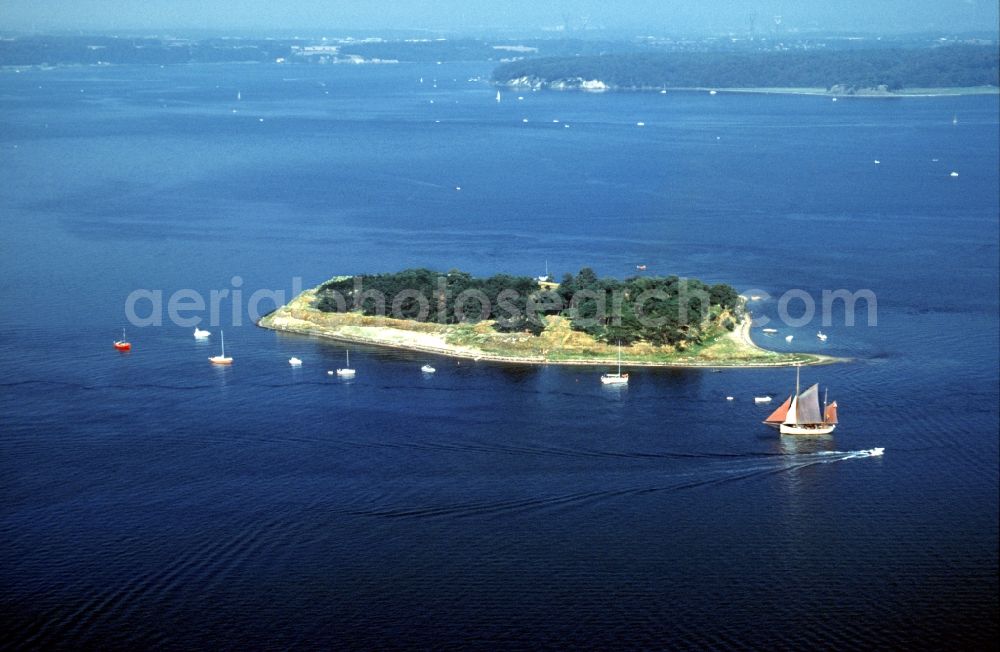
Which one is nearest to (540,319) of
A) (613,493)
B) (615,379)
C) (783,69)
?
(615,379)

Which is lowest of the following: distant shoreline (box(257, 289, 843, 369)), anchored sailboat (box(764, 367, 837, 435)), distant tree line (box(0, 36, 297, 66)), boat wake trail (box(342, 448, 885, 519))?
boat wake trail (box(342, 448, 885, 519))

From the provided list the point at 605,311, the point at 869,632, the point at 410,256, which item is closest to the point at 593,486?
the point at 869,632

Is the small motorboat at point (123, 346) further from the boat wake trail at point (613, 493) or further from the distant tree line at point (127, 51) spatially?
the distant tree line at point (127, 51)

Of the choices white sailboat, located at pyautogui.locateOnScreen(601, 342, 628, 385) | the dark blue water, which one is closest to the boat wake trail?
the dark blue water

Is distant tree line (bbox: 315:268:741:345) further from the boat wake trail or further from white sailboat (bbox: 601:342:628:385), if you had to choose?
the boat wake trail

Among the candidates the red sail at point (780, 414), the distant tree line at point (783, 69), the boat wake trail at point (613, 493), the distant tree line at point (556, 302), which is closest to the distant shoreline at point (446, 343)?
the distant tree line at point (556, 302)
